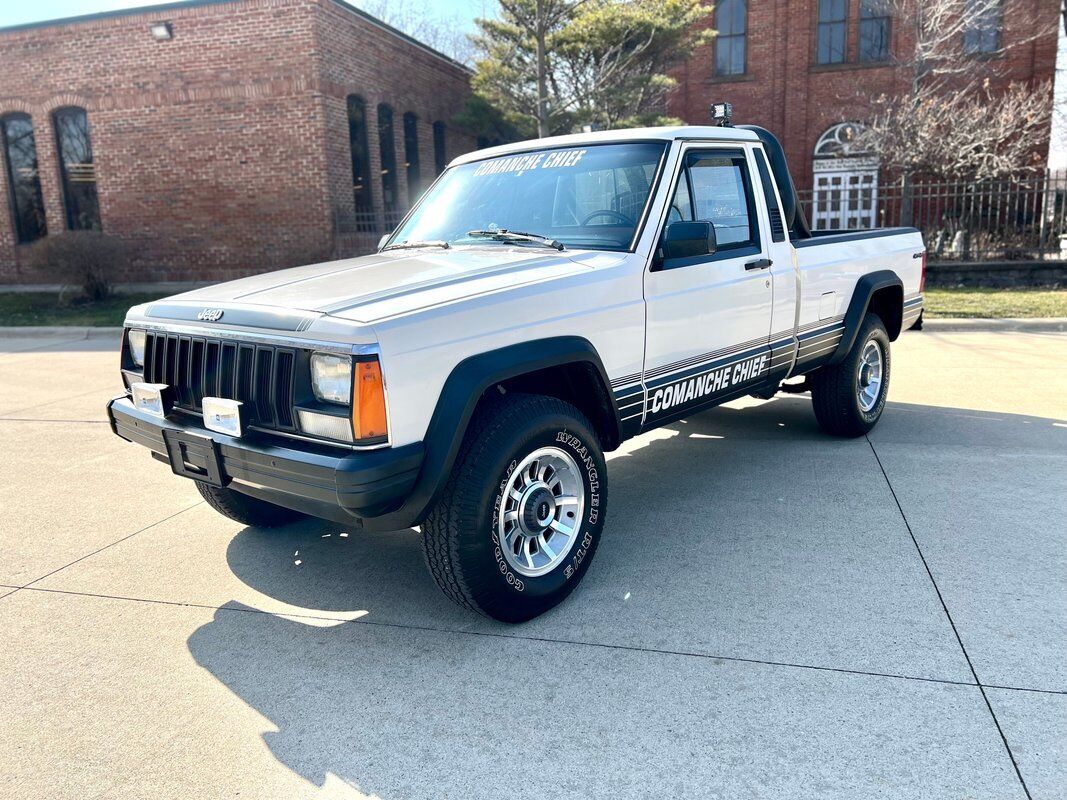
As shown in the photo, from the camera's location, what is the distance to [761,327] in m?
4.89

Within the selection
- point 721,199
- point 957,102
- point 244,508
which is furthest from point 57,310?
point 957,102

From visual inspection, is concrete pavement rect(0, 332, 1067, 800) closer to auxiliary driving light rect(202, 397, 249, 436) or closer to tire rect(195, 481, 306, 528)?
tire rect(195, 481, 306, 528)

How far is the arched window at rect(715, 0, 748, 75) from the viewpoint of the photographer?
24812 millimetres

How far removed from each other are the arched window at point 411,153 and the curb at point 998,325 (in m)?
13.4

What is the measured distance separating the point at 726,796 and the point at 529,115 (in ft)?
56.9

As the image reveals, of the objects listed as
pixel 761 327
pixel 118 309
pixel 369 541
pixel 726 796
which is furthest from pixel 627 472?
pixel 118 309

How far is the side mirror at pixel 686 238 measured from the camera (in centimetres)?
405

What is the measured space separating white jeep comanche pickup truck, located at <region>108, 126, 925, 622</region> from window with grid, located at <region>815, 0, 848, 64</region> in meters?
21.8

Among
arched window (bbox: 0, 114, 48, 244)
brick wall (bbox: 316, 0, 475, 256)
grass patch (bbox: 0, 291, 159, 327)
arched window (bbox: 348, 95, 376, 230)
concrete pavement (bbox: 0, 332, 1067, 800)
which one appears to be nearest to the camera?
concrete pavement (bbox: 0, 332, 1067, 800)

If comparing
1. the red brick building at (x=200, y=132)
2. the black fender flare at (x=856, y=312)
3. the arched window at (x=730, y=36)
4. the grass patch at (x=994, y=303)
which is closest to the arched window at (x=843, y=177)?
the arched window at (x=730, y=36)

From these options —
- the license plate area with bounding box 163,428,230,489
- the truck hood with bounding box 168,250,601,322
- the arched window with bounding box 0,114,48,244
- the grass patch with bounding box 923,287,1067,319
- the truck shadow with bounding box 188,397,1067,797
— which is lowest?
the truck shadow with bounding box 188,397,1067,797

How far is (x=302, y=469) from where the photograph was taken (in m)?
3.07

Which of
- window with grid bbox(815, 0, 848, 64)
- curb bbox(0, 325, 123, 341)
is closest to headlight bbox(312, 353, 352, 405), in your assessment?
curb bbox(0, 325, 123, 341)

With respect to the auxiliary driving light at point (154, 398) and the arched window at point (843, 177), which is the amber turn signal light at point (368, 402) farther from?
the arched window at point (843, 177)
